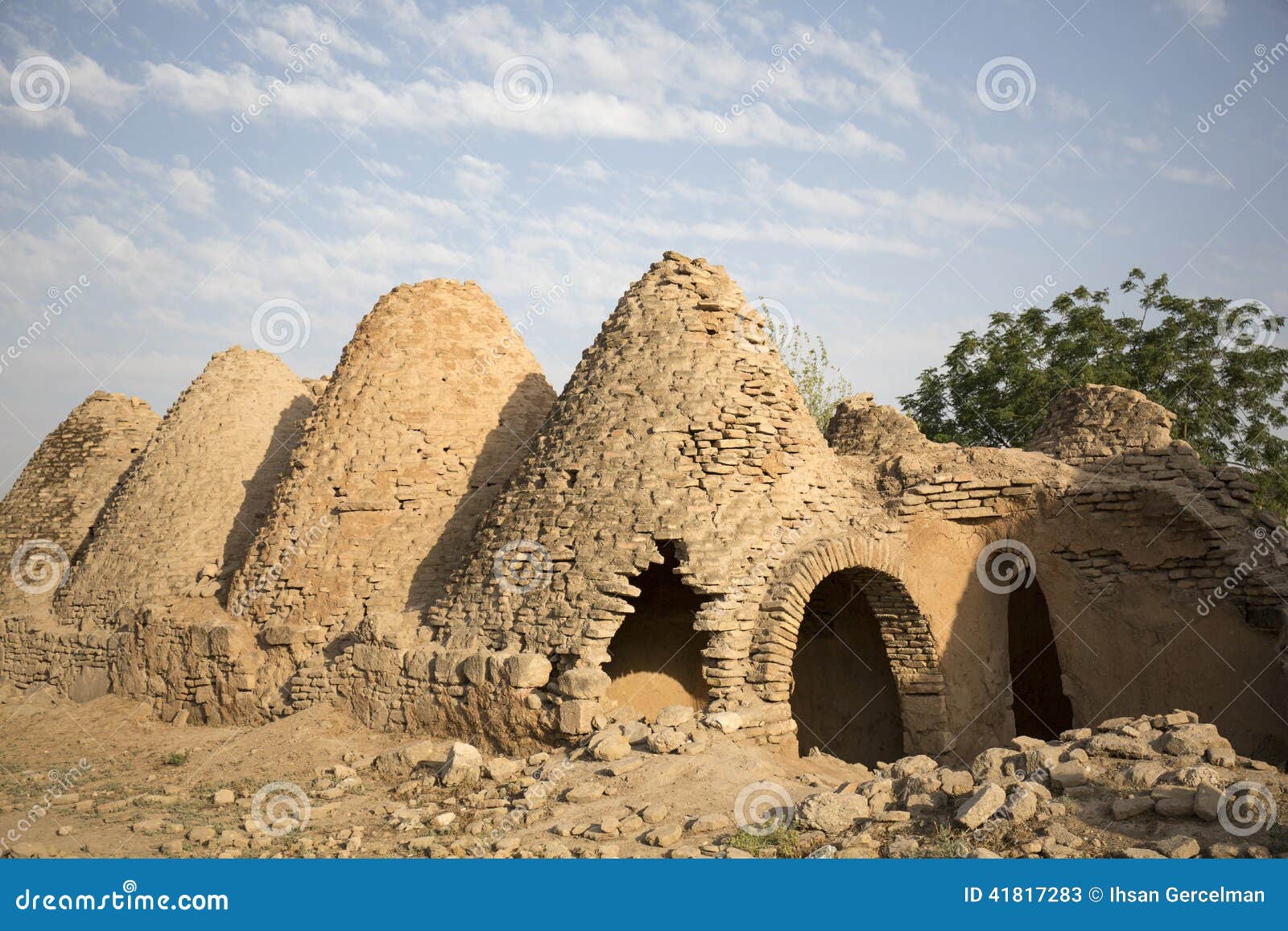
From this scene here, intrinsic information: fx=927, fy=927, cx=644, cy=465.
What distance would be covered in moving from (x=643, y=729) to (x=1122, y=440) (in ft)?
23.2

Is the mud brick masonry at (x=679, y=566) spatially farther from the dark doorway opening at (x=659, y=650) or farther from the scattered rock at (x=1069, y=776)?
the scattered rock at (x=1069, y=776)

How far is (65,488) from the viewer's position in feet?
55.3

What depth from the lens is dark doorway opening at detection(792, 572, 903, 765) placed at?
11.4 metres

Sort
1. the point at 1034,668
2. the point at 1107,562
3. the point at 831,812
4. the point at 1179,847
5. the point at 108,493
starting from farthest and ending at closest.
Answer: the point at 108,493 → the point at 1034,668 → the point at 1107,562 → the point at 831,812 → the point at 1179,847

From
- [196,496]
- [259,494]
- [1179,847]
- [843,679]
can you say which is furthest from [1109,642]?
[196,496]

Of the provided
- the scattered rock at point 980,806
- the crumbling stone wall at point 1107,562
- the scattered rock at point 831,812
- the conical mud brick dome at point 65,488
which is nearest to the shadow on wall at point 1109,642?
the crumbling stone wall at point 1107,562

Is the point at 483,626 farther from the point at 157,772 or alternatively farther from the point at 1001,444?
the point at 1001,444

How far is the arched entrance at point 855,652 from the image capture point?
870 centimetres

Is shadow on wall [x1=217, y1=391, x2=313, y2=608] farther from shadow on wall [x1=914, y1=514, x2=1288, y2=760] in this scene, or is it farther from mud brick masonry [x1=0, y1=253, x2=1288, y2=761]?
shadow on wall [x1=914, y1=514, x2=1288, y2=760]

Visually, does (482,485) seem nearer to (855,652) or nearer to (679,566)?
(679,566)

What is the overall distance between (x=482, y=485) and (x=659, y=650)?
3.06 m

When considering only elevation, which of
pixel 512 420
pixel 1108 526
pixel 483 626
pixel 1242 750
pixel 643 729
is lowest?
pixel 1242 750

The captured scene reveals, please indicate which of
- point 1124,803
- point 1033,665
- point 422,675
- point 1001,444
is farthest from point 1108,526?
point 1001,444

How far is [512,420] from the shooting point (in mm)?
12289
